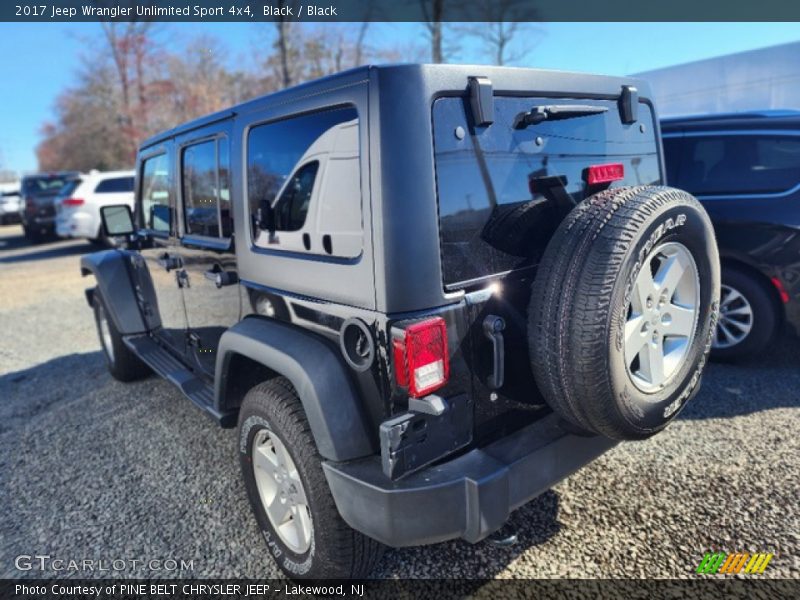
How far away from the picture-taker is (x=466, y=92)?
1845mm

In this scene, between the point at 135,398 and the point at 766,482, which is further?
the point at 135,398

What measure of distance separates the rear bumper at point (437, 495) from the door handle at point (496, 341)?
0.26 metres

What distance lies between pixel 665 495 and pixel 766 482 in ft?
1.71

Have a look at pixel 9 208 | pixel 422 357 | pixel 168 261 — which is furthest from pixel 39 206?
pixel 422 357

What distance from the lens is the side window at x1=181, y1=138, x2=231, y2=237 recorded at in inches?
103

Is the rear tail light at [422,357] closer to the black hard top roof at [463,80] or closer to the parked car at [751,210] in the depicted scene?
the black hard top roof at [463,80]

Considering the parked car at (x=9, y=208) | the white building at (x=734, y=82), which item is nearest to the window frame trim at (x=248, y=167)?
the white building at (x=734, y=82)

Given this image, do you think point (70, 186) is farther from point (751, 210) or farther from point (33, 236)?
point (751, 210)

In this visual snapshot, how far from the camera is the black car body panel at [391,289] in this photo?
174cm

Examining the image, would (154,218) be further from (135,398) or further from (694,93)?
(694,93)

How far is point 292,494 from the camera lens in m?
2.18

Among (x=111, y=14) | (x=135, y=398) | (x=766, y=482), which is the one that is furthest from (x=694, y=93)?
(x=111, y=14)

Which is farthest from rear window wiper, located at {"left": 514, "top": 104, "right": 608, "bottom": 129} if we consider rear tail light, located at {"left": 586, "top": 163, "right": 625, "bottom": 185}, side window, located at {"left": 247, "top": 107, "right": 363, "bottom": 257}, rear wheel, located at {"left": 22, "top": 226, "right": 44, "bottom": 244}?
rear wheel, located at {"left": 22, "top": 226, "right": 44, "bottom": 244}

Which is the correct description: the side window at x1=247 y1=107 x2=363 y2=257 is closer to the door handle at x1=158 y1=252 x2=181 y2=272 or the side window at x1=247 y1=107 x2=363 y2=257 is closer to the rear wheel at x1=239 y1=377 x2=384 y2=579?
the rear wheel at x1=239 y1=377 x2=384 y2=579
